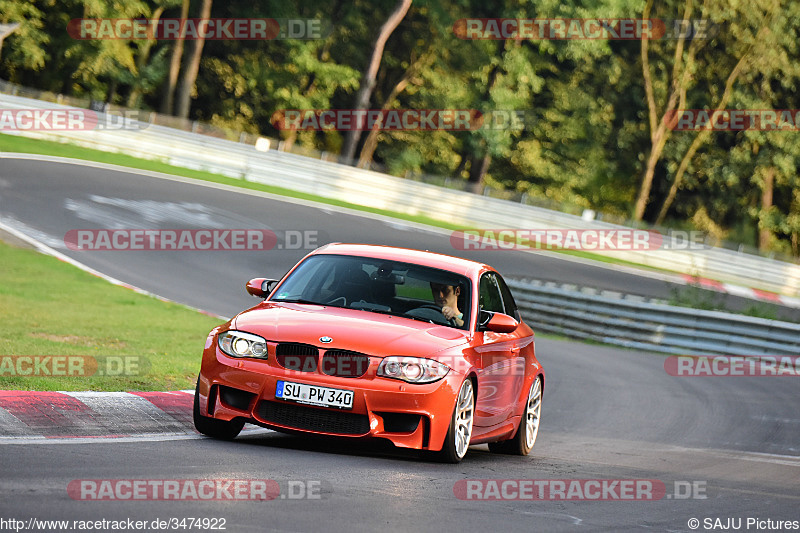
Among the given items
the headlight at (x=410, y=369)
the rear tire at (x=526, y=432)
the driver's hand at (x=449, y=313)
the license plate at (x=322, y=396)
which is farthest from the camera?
the rear tire at (x=526, y=432)

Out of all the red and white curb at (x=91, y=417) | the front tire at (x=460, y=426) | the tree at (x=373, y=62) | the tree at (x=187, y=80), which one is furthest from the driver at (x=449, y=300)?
the tree at (x=373, y=62)

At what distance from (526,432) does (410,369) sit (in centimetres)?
232

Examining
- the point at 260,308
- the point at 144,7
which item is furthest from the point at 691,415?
the point at 144,7

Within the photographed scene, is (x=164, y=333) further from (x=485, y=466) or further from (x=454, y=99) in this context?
(x=454, y=99)

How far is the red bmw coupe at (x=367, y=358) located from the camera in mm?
7617

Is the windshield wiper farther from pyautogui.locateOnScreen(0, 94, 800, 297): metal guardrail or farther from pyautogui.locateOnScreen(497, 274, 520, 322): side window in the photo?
pyautogui.locateOnScreen(0, 94, 800, 297): metal guardrail

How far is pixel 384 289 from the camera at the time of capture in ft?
28.7

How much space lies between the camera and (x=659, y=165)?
6159 cm

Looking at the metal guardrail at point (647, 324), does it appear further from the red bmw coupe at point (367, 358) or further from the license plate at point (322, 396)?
the license plate at point (322, 396)

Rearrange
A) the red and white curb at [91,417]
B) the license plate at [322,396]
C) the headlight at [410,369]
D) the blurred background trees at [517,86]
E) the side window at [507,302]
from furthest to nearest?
the blurred background trees at [517,86]
the side window at [507,302]
the headlight at [410,369]
the license plate at [322,396]
the red and white curb at [91,417]

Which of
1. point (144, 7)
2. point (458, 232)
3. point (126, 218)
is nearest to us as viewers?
point (126, 218)

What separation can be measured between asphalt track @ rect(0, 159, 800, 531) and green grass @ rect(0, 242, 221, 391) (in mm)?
1449

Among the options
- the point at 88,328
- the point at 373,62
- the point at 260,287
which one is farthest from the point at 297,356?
the point at 373,62

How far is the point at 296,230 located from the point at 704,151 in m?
37.6
